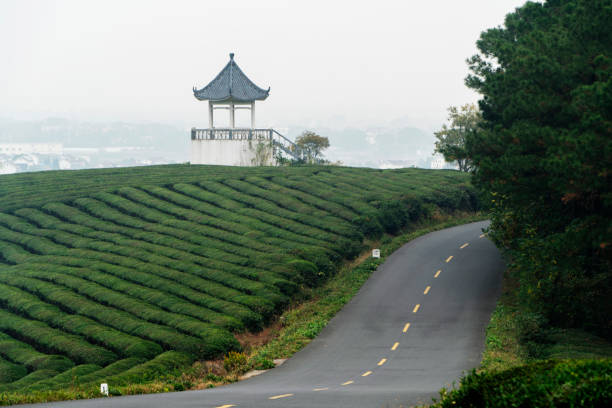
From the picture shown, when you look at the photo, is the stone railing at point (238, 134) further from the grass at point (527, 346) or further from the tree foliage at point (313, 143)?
the grass at point (527, 346)

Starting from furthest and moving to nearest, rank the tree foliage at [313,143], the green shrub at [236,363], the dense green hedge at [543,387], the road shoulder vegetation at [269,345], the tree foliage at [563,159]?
1. the tree foliage at [313,143]
2. the green shrub at [236,363]
3. the tree foliage at [563,159]
4. the road shoulder vegetation at [269,345]
5. the dense green hedge at [543,387]

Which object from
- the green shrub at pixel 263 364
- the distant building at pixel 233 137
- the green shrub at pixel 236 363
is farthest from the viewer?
the distant building at pixel 233 137

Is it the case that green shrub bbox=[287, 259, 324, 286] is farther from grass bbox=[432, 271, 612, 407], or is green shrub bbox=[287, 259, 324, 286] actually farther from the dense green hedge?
the dense green hedge

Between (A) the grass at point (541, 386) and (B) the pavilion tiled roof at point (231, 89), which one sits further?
(B) the pavilion tiled roof at point (231, 89)

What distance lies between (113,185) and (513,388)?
1835 inches

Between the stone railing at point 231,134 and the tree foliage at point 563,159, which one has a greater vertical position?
the stone railing at point 231,134

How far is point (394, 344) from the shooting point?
1111 inches

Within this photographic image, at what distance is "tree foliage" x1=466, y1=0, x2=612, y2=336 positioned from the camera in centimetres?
2239

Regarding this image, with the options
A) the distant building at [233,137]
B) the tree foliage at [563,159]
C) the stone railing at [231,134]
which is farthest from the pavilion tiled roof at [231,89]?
the tree foliage at [563,159]

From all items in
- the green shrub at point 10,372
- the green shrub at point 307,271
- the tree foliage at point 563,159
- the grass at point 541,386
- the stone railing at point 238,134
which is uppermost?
the stone railing at point 238,134

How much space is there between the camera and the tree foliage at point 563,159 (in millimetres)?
22391

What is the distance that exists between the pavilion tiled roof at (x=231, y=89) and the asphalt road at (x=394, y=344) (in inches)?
1281

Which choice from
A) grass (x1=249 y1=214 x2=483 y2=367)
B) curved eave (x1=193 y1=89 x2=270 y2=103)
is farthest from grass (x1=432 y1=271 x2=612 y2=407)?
curved eave (x1=193 y1=89 x2=270 y2=103)

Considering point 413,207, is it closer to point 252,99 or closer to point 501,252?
point 501,252
